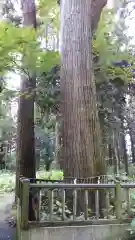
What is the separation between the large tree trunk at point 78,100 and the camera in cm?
508

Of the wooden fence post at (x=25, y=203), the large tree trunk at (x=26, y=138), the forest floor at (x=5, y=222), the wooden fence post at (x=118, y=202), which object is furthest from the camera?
the large tree trunk at (x=26, y=138)

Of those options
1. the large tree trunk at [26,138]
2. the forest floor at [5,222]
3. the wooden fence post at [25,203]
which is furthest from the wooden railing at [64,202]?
the large tree trunk at [26,138]

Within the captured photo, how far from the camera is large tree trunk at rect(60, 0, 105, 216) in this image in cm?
508

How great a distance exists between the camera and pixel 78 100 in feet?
17.3

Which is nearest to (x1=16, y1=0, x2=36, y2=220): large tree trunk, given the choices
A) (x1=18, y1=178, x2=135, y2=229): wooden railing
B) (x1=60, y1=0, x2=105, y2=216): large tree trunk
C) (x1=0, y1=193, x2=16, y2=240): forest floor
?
(x1=0, y1=193, x2=16, y2=240): forest floor

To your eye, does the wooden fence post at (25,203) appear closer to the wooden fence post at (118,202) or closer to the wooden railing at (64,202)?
the wooden railing at (64,202)

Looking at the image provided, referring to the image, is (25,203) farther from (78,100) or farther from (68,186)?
(78,100)

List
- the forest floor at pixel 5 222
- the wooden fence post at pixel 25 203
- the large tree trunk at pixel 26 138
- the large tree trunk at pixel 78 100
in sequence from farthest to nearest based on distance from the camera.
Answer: the large tree trunk at pixel 26 138
the forest floor at pixel 5 222
the large tree trunk at pixel 78 100
the wooden fence post at pixel 25 203

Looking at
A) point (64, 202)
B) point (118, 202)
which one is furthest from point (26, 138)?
point (118, 202)

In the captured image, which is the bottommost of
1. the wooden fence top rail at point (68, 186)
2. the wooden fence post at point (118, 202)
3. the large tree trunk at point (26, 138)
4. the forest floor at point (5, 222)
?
the forest floor at point (5, 222)

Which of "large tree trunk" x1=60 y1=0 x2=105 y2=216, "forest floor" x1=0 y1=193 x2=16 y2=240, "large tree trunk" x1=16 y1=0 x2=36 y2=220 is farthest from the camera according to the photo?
"large tree trunk" x1=16 y1=0 x2=36 y2=220

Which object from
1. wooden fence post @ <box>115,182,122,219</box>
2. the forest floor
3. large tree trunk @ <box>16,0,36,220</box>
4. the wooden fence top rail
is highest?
large tree trunk @ <box>16,0,36,220</box>

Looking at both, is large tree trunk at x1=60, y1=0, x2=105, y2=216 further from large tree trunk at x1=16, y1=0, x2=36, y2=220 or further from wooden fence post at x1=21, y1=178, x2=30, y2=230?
large tree trunk at x1=16, y1=0, x2=36, y2=220

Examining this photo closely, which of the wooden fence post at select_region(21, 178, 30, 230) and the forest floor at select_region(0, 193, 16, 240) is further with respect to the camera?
the forest floor at select_region(0, 193, 16, 240)
